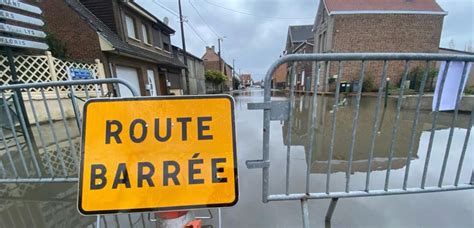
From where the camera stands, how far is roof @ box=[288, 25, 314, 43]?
1475 inches

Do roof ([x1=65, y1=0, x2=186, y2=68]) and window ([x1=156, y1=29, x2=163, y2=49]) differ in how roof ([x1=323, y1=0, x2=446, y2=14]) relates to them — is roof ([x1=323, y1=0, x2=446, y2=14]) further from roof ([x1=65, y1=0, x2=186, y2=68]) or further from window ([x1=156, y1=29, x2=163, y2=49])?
roof ([x1=65, y1=0, x2=186, y2=68])

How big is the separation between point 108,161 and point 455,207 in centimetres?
343

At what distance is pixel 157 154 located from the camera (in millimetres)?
1396

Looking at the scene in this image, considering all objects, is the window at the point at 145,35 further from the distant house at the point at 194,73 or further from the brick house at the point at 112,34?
the distant house at the point at 194,73

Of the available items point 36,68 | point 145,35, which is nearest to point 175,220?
point 36,68

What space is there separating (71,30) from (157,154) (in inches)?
413

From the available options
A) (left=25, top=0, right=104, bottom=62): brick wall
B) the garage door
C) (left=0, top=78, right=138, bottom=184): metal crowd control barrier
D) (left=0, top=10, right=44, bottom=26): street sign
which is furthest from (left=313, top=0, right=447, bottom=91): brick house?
(left=0, top=10, right=44, bottom=26): street sign

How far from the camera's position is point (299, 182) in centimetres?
287

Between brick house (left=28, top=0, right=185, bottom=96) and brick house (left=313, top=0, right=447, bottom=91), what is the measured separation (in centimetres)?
1382

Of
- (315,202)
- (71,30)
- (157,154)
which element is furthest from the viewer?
(71,30)

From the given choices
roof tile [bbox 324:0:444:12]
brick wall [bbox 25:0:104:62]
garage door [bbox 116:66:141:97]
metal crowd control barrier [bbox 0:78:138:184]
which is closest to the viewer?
metal crowd control barrier [bbox 0:78:138:184]

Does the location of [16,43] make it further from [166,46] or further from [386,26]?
[386,26]

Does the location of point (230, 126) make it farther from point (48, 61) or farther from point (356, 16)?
point (356, 16)

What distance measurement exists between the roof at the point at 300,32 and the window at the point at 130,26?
31.7 meters
